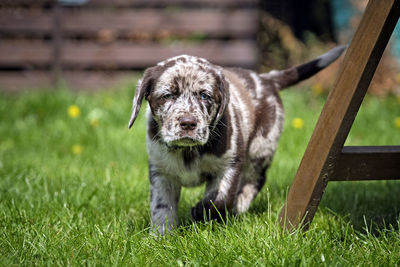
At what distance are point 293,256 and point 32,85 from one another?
601 cm

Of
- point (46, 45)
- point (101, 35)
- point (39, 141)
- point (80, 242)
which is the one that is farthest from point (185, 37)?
point (80, 242)

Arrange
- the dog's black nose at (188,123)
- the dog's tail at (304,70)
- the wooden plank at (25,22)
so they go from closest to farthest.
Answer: the dog's black nose at (188,123) < the dog's tail at (304,70) < the wooden plank at (25,22)

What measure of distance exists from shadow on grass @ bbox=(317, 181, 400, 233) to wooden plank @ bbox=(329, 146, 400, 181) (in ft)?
1.47

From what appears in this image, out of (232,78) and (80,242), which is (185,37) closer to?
(232,78)

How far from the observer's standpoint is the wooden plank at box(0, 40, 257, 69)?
6848 millimetres

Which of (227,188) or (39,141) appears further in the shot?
(39,141)

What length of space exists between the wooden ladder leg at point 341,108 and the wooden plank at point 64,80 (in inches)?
200

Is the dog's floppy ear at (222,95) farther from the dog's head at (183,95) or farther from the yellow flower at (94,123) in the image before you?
the yellow flower at (94,123)

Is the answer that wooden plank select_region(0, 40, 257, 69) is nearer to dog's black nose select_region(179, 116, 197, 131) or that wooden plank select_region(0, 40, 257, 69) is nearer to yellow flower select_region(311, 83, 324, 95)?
yellow flower select_region(311, 83, 324, 95)

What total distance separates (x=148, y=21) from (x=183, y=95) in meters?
4.61

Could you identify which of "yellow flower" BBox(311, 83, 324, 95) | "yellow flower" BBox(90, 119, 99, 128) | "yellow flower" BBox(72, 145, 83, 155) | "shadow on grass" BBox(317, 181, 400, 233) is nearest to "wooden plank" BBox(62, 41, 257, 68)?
"yellow flower" BBox(311, 83, 324, 95)

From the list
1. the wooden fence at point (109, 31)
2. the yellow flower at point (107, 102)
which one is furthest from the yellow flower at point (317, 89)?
the yellow flower at point (107, 102)

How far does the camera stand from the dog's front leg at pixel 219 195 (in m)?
2.57

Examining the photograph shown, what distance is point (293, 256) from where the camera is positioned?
1888mm
